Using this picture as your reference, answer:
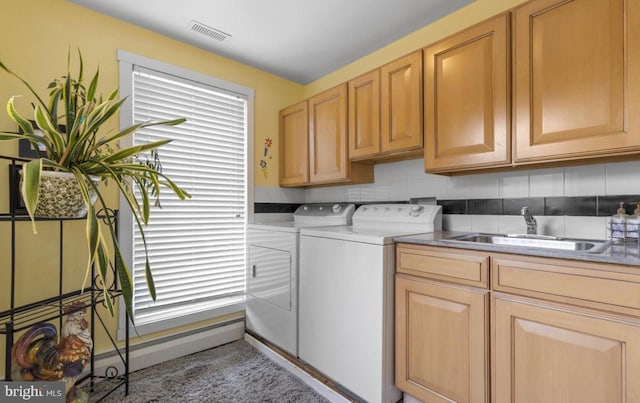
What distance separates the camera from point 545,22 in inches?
54.2

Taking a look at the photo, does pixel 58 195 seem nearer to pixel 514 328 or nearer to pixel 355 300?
pixel 355 300

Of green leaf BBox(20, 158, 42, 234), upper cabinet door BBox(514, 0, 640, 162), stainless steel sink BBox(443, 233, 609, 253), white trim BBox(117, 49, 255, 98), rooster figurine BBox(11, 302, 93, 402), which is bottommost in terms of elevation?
rooster figurine BBox(11, 302, 93, 402)

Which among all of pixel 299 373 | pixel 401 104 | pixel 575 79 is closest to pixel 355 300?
pixel 299 373

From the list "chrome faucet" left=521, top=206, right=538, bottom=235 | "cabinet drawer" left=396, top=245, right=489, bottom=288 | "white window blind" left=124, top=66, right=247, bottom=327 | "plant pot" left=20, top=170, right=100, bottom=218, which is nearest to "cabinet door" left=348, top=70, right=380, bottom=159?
"cabinet drawer" left=396, top=245, right=489, bottom=288

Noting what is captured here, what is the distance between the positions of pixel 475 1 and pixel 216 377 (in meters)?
2.98

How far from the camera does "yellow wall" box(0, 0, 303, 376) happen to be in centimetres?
167

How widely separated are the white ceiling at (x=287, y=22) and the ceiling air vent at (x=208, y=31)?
1.2 inches

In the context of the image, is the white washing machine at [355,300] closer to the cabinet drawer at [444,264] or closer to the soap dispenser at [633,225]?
the cabinet drawer at [444,264]

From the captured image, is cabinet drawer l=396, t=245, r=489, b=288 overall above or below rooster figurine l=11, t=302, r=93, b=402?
above

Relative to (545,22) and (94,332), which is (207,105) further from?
(545,22)

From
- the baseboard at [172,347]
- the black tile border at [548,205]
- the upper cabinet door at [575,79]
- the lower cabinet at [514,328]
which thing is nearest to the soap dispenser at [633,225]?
the black tile border at [548,205]

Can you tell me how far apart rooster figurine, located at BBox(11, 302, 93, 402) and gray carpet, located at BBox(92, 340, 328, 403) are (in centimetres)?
39

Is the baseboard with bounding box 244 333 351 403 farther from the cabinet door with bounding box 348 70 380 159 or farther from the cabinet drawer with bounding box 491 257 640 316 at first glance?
the cabinet door with bounding box 348 70 380 159

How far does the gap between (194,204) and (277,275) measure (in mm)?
884
